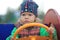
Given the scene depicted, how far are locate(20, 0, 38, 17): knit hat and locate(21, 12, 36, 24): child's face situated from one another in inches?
0.8

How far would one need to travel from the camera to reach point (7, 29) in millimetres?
1063

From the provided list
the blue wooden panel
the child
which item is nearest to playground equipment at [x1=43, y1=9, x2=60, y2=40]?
the child

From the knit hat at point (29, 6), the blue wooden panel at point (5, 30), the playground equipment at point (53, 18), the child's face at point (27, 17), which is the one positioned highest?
the knit hat at point (29, 6)

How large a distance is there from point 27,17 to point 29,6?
0.07 meters

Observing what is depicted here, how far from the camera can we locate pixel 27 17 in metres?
0.99

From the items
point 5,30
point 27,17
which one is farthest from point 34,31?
point 5,30

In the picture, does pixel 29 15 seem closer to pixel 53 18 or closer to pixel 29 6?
pixel 29 6

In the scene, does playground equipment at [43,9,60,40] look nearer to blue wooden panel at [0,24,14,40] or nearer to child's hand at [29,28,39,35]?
child's hand at [29,28,39,35]

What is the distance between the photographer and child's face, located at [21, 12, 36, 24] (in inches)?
38.9

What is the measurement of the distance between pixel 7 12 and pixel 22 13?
3.14 ft

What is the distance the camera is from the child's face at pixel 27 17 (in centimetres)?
99

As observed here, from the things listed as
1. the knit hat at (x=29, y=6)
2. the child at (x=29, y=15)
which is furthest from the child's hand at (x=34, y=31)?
the knit hat at (x=29, y=6)

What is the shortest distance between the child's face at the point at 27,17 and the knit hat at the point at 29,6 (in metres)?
0.02

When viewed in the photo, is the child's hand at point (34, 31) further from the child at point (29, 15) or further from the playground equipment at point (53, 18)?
the playground equipment at point (53, 18)
